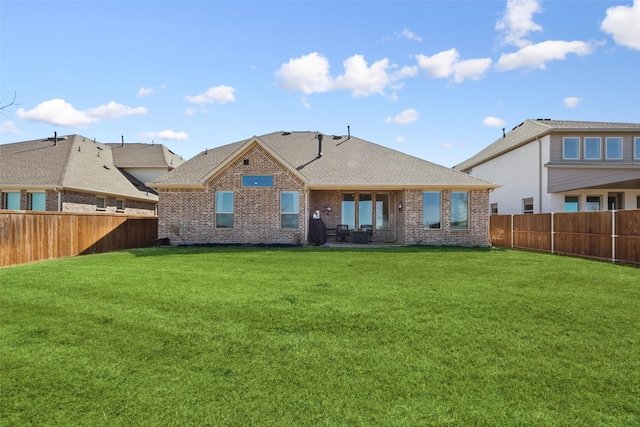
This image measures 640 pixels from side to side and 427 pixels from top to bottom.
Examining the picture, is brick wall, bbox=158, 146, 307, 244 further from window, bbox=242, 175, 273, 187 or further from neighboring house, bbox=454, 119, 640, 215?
neighboring house, bbox=454, 119, 640, 215

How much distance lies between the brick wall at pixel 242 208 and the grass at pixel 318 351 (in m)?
8.45

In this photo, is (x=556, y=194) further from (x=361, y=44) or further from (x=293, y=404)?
(x=293, y=404)

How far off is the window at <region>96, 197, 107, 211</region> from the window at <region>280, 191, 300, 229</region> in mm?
12045

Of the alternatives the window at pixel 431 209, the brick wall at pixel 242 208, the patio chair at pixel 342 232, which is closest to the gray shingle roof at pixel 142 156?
the brick wall at pixel 242 208

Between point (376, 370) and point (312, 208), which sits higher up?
point (312, 208)

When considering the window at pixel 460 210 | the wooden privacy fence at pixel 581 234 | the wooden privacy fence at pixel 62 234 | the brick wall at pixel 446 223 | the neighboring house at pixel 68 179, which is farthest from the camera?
the neighboring house at pixel 68 179

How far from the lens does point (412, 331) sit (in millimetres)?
5277

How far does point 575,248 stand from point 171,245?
17.5m

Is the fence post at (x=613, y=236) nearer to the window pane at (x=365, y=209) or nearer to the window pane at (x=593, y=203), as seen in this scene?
the window pane at (x=365, y=209)

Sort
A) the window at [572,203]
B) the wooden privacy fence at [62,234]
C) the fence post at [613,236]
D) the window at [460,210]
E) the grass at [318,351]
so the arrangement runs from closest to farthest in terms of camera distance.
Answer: the grass at [318,351] → the wooden privacy fence at [62,234] → the fence post at [613,236] → the window at [460,210] → the window at [572,203]

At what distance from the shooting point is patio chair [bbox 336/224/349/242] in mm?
18969

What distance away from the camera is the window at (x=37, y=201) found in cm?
1900

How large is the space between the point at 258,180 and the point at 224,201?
1938 millimetres

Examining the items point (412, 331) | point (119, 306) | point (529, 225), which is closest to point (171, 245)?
point (119, 306)
